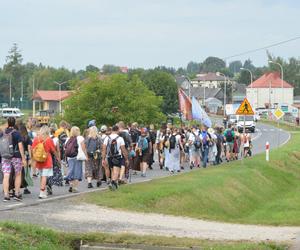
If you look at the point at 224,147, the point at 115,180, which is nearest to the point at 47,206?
the point at 115,180

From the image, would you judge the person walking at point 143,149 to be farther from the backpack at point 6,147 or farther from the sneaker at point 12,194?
the backpack at point 6,147

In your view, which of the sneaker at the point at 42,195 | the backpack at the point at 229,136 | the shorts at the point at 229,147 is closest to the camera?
the sneaker at the point at 42,195

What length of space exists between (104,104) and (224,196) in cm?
2724

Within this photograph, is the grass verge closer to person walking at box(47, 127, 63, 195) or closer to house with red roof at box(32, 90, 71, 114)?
person walking at box(47, 127, 63, 195)

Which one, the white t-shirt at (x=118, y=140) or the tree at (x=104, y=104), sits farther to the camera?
the tree at (x=104, y=104)

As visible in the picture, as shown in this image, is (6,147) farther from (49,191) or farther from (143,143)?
(143,143)

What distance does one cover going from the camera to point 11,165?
18.1m

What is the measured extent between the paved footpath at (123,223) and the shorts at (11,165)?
0.73m

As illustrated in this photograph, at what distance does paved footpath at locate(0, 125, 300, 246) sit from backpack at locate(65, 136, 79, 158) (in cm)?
257

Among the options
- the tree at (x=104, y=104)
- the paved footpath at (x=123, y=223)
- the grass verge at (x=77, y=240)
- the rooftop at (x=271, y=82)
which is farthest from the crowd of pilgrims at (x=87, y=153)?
the rooftop at (x=271, y=82)

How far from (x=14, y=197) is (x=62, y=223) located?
3.87 meters

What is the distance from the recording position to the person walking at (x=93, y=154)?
22422 millimetres

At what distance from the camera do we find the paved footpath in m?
14.4

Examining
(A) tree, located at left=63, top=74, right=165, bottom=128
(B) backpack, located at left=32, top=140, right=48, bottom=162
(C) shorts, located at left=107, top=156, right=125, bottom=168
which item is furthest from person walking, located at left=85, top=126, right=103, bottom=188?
(A) tree, located at left=63, top=74, right=165, bottom=128
